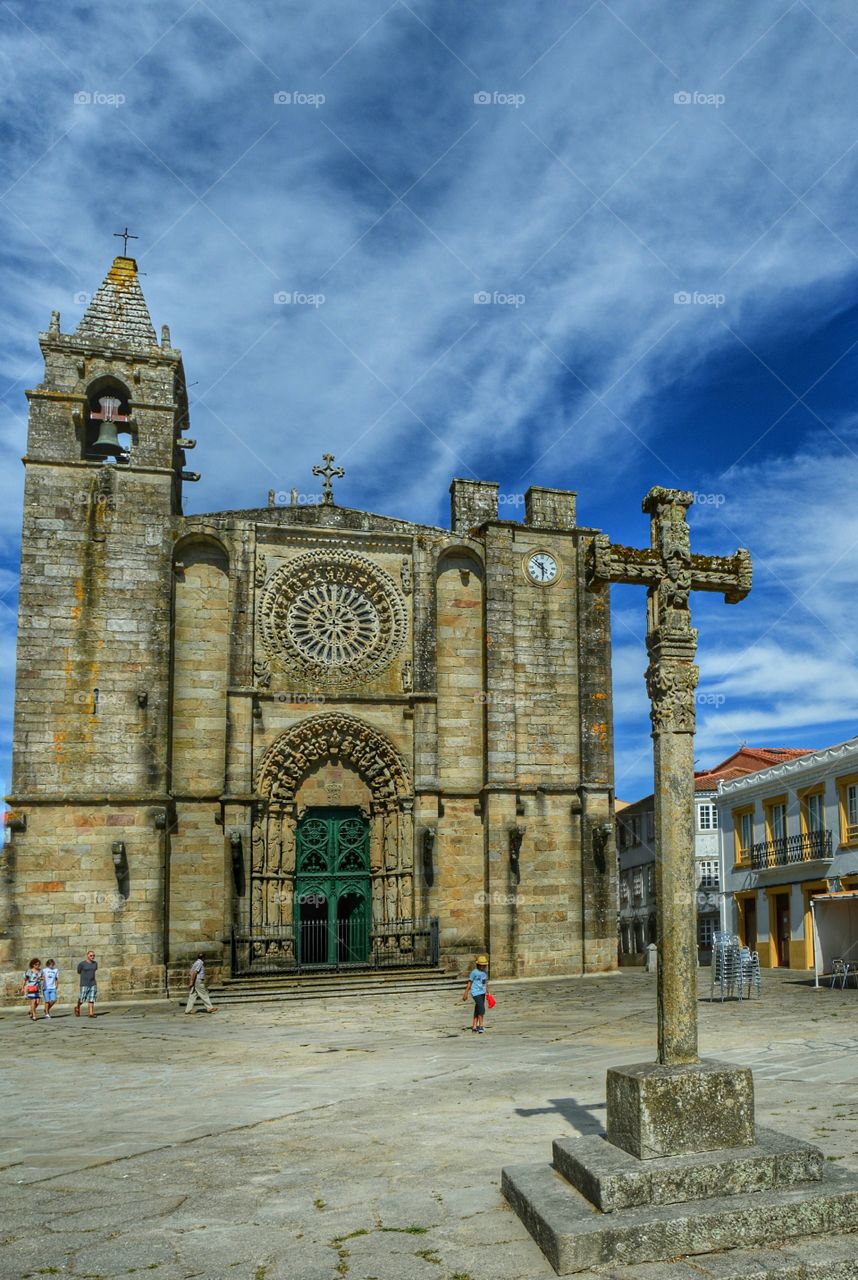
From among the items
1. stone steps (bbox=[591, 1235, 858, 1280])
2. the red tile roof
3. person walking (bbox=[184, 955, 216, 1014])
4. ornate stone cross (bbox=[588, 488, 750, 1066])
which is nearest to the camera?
stone steps (bbox=[591, 1235, 858, 1280])

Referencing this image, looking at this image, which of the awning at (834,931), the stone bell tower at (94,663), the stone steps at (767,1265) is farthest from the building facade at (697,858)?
the stone steps at (767,1265)

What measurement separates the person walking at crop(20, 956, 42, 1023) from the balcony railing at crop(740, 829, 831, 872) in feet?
58.1

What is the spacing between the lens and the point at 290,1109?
9.91 m

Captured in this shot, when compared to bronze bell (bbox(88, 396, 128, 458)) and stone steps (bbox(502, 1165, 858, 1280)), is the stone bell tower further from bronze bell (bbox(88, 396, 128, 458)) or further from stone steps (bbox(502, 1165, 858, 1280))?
stone steps (bbox(502, 1165, 858, 1280))

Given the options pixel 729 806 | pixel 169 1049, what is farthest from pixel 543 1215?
pixel 729 806

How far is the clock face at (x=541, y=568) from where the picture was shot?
83.0 feet

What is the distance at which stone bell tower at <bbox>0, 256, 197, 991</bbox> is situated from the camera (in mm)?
21109

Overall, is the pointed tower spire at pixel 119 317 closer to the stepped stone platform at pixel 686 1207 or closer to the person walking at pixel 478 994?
the person walking at pixel 478 994

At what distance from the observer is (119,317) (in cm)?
2475

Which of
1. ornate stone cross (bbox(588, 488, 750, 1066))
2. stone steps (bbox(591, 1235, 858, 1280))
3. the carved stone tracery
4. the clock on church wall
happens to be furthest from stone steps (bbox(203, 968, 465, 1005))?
stone steps (bbox(591, 1235, 858, 1280))

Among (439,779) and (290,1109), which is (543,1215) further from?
(439,779)

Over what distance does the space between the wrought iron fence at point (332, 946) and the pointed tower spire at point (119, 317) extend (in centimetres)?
1317

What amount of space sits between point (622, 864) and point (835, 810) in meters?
22.4

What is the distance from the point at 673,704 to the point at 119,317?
2118 cm
